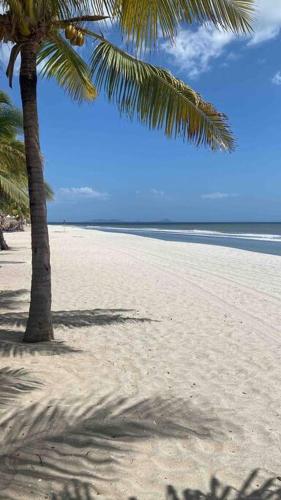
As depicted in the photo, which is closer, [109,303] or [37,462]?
[37,462]

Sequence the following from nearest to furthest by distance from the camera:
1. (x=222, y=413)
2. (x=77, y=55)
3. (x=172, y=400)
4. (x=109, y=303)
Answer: (x=222, y=413), (x=172, y=400), (x=77, y=55), (x=109, y=303)

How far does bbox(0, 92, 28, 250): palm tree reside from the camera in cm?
1119

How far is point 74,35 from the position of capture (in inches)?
225

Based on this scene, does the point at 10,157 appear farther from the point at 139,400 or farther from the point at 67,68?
the point at 139,400

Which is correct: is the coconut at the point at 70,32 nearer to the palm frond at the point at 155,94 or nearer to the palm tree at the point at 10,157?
the palm frond at the point at 155,94

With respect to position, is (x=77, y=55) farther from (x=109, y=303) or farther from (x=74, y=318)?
(x=109, y=303)

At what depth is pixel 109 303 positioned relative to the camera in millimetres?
9469

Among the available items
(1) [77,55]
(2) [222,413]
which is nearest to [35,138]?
(1) [77,55]

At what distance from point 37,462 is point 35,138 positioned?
3842 mm

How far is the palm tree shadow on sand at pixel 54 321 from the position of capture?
5.73m

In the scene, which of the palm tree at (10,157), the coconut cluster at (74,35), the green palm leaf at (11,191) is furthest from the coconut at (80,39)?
the green palm leaf at (11,191)

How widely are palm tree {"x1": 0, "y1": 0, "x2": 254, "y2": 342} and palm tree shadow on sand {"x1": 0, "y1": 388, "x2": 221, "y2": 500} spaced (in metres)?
2.24

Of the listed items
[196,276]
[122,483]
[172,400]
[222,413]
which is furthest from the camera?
[196,276]

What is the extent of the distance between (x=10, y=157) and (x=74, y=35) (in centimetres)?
830
